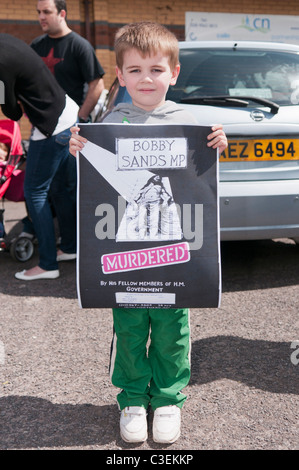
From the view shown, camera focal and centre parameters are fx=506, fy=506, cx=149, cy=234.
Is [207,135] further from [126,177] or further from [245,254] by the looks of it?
[245,254]

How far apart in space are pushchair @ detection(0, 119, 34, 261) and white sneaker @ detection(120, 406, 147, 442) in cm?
255

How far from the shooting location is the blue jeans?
379 cm

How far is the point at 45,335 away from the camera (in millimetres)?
3053

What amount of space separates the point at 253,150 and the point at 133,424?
2010mm

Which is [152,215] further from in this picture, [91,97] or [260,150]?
[91,97]

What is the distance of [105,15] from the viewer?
9.98 meters

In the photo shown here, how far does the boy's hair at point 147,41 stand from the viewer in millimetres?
1890

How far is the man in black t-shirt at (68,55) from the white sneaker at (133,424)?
10.1 feet

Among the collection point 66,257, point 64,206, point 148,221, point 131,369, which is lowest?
point 131,369

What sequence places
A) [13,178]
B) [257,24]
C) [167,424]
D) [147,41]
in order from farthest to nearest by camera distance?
[257,24] < [13,178] < [167,424] < [147,41]

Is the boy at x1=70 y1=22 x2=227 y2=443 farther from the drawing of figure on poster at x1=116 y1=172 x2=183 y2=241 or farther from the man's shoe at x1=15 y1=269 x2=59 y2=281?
the man's shoe at x1=15 y1=269 x2=59 y2=281

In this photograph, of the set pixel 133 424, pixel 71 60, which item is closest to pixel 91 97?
pixel 71 60

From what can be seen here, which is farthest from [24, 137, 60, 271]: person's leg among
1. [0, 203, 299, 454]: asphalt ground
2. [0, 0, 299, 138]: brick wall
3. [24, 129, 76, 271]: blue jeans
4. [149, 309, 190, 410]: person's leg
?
[0, 0, 299, 138]: brick wall

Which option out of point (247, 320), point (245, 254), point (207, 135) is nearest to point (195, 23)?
point (245, 254)
